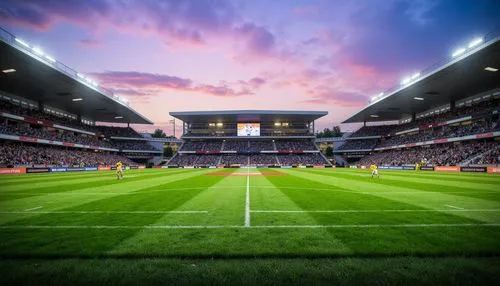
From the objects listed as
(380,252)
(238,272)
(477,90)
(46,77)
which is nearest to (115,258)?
(238,272)

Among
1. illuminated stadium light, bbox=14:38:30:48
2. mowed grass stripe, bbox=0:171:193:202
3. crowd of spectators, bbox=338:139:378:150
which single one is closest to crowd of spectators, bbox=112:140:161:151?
illuminated stadium light, bbox=14:38:30:48

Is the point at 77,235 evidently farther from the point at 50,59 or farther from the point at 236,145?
the point at 236,145

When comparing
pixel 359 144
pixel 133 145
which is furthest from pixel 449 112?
pixel 133 145

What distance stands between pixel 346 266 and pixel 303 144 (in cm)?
7610

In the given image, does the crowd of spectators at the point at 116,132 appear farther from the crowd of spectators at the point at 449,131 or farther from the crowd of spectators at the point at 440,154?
the crowd of spectators at the point at 449,131

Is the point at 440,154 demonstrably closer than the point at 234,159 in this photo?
Yes

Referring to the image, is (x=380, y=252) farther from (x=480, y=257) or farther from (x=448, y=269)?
(x=480, y=257)

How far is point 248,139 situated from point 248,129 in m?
5.09

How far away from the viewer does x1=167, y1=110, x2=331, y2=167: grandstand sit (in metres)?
70.2

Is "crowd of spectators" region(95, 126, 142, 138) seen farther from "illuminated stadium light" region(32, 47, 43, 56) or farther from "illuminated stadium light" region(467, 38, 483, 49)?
"illuminated stadium light" region(467, 38, 483, 49)

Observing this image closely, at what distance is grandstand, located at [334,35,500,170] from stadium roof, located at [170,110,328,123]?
14.3m

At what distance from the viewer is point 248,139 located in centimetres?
8075

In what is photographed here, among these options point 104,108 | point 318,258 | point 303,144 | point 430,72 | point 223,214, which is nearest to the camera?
point 318,258

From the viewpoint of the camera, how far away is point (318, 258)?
4629 millimetres
